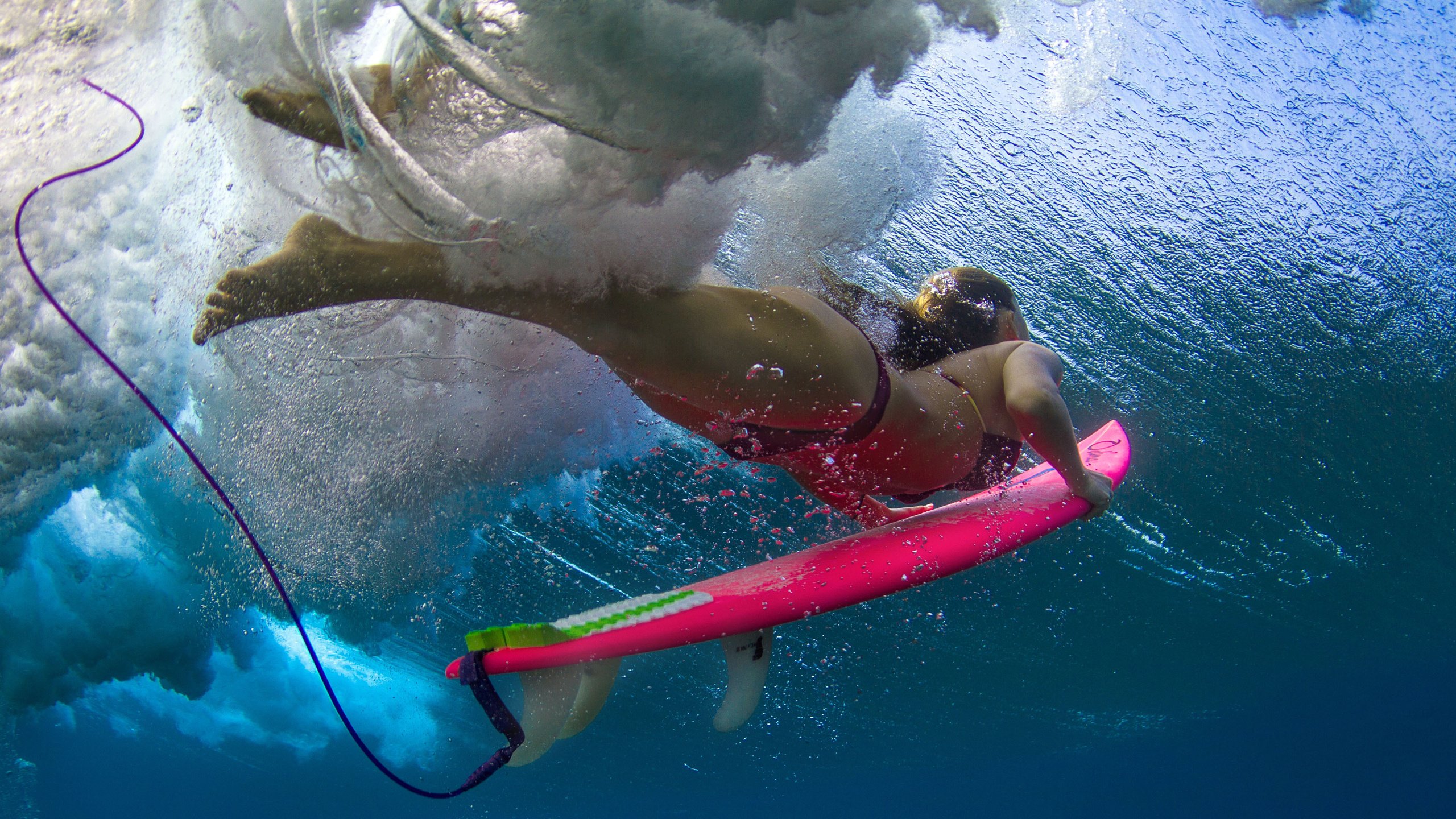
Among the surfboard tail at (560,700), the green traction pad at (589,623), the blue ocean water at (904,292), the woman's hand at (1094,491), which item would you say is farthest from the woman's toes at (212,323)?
the woman's hand at (1094,491)

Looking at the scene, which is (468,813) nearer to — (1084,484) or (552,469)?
(552,469)

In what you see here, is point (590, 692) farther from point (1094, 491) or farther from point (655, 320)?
point (1094, 491)

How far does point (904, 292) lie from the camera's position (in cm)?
482

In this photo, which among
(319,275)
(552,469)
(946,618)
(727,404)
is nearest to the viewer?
(319,275)

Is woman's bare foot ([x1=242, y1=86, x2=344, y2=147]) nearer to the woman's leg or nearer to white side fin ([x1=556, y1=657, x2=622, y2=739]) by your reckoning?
the woman's leg

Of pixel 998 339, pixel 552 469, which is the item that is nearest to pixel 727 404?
pixel 998 339

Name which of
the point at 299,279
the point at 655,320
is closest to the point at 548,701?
the point at 655,320

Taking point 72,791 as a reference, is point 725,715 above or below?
above

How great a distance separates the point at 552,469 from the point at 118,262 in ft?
14.1

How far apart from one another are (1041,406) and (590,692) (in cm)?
184

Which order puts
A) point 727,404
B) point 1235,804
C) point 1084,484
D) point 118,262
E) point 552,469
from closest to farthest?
1. point 727,404
2. point 1084,484
3. point 118,262
4. point 552,469
5. point 1235,804

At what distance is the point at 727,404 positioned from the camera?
1.95m

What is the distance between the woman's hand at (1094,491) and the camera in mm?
2877

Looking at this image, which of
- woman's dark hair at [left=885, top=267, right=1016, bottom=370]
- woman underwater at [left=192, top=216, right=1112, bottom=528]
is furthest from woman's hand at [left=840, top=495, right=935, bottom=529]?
woman's dark hair at [left=885, top=267, right=1016, bottom=370]
